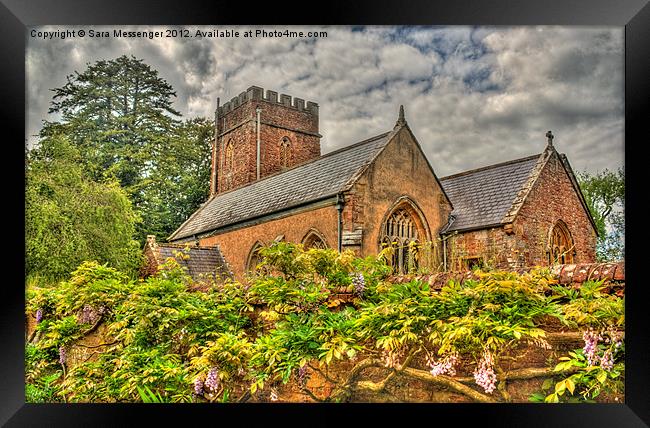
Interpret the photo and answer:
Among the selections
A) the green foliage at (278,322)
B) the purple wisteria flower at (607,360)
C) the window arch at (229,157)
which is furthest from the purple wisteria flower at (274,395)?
the window arch at (229,157)

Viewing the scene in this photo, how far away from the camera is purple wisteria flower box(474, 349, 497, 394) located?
3979mm

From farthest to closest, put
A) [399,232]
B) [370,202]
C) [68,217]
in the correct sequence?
[399,232], [370,202], [68,217]

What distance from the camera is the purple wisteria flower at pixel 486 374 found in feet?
13.1

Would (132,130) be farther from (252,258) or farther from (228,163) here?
(228,163)

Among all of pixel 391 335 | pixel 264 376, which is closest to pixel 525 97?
pixel 391 335

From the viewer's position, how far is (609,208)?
7.68m

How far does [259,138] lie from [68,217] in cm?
558

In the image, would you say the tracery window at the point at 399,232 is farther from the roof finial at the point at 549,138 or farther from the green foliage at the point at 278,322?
the green foliage at the point at 278,322

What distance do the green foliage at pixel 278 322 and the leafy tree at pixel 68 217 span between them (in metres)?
1.39

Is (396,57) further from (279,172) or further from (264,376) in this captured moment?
(279,172)

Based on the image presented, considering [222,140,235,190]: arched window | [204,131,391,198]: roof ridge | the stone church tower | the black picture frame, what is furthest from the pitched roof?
the black picture frame

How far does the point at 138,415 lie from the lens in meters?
4.91

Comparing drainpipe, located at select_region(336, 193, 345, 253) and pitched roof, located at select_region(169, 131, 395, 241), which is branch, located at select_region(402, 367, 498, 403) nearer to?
drainpipe, located at select_region(336, 193, 345, 253)
